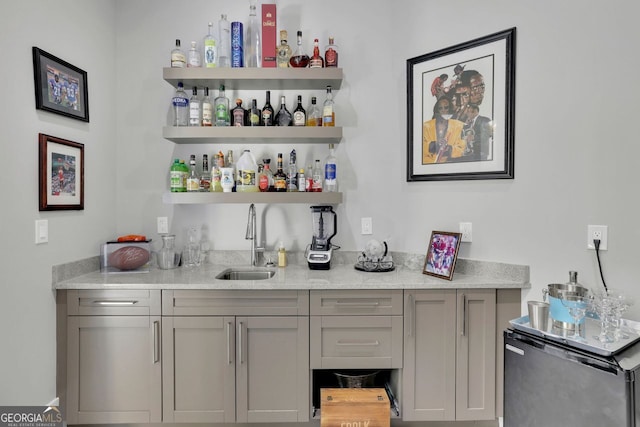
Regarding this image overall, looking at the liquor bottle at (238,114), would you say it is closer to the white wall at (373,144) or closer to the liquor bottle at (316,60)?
the white wall at (373,144)

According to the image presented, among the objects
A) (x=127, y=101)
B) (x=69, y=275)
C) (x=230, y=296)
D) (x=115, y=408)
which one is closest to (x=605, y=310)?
(x=230, y=296)

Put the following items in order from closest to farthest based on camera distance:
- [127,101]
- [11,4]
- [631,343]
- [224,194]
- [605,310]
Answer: [631,343] → [605,310] → [11,4] → [224,194] → [127,101]

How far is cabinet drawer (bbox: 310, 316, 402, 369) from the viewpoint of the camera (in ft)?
6.18

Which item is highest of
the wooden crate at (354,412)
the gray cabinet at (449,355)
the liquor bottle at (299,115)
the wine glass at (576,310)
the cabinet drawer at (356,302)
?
the liquor bottle at (299,115)

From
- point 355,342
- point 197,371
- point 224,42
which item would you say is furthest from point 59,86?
point 355,342

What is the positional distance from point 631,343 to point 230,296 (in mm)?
1800

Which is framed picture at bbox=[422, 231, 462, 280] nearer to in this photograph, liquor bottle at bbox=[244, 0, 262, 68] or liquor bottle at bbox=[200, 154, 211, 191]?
liquor bottle at bbox=[200, 154, 211, 191]

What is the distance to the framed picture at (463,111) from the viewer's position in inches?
78.0

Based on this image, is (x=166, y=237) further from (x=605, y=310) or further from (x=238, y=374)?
(x=605, y=310)

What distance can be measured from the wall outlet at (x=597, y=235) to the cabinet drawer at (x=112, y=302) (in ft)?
7.41

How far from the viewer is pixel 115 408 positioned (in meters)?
1.88

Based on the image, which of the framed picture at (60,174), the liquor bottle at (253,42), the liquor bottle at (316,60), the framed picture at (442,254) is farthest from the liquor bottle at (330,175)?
the framed picture at (60,174)

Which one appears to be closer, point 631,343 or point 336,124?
point 631,343

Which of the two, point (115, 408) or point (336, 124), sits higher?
point (336, 124)
